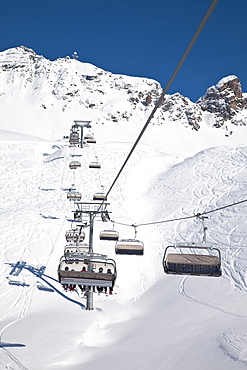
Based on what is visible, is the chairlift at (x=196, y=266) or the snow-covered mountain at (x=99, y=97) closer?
the chairlift at (x=196, y=266)

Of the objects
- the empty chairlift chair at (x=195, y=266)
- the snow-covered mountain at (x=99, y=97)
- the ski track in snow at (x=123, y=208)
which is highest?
the snow-covered mountain at (x=99, y=97)

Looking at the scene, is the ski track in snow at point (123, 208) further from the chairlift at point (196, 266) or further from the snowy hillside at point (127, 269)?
the chairlift at point (196, 266)

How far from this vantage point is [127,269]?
18.0 meters

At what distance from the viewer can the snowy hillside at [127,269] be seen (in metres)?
9.55

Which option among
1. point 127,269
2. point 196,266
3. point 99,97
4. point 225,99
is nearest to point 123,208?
point 127,269

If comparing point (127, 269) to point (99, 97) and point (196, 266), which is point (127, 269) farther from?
point (99, 97)

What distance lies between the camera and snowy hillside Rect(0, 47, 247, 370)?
9555mm

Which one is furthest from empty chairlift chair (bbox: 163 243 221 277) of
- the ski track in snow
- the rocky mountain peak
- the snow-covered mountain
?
the rocky mountain peak

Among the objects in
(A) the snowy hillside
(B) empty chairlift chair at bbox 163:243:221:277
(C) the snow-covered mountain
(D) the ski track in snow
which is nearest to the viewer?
(B) empty chairlift chair at bbox 163:243:221:277

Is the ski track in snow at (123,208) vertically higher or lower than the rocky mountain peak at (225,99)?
lower

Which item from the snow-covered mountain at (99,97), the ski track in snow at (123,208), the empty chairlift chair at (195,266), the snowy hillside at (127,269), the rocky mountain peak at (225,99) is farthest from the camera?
the rocky mountain peak at (225,99)

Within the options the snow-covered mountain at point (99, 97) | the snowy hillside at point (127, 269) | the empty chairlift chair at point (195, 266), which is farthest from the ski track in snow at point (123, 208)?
the snow-covered mountain at point (99, 97)

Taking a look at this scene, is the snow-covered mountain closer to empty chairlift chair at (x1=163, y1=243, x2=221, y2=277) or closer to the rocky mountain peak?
the rocky mountain peak

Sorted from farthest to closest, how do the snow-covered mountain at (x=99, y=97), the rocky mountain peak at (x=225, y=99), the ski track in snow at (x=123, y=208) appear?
the rocky mountain peak at (x=225, y=99) < the snow-covered mountain at (x=99, y=97) < the ski track in snow at (x=123, y=208)
